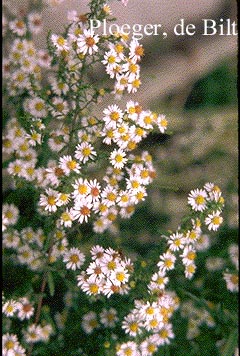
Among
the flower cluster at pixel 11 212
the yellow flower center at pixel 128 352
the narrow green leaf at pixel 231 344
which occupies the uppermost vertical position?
the flower cluster at pixel 11 212

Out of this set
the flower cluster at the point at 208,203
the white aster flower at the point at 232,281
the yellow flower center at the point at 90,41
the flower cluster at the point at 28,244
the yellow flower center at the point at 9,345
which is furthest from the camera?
the white aster flower at the point at 232,281

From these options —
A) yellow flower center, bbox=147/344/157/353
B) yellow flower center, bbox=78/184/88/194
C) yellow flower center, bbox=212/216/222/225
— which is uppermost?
yellow flower center, bbox=78/184/88/194

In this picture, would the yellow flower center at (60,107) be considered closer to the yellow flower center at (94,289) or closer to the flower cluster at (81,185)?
the flower cluster at (81,185)

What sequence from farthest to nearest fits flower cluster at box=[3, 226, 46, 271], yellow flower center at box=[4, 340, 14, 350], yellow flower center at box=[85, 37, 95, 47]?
1. flower cluster at box=[3, 226, 46, 271]
2. yellow flower center at box=[4, 340, 14, 350]
3. yellow flower center at box=[85, 37, 95, 47]

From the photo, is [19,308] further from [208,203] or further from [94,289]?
[208,203]

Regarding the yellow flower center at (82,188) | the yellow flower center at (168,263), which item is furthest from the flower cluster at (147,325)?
the yellow flower center at (82,188)

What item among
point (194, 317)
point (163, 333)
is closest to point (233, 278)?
point (194, 317)

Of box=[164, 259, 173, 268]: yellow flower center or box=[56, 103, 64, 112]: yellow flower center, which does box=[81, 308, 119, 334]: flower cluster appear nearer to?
box=[164, 259, 173, 268]: yellow flower center

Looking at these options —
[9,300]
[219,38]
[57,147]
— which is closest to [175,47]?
[219,38]

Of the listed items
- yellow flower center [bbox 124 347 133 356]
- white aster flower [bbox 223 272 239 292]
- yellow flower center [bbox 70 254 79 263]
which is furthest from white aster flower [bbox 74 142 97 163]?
white aster flower [bbox 223 272 239 292]

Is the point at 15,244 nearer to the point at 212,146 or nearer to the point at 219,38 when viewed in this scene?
the point at 212,146
